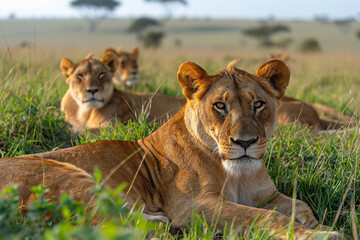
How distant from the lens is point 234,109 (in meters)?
3.00

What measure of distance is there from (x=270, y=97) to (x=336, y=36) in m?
65.8

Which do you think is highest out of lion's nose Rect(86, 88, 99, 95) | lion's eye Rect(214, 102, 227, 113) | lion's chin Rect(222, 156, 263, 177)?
lion's eye Rect(214, 102, 227, 113)

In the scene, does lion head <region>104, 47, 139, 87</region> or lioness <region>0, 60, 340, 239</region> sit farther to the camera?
lion head <region>104, 47, 139, 87</region>

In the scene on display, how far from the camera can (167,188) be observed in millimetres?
3201

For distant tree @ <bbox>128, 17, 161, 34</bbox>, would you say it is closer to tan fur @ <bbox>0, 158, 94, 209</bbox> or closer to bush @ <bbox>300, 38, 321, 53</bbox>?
bush @ <bbox>300, 38, 321, 53</bbox>

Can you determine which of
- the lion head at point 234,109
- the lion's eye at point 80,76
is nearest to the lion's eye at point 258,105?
the lion head at point 234,109

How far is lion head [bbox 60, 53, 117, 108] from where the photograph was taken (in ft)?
20.2

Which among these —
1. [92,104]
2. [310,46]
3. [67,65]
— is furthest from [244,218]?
[310,46]

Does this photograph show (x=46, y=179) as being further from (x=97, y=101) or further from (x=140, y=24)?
(x=140, y=24)

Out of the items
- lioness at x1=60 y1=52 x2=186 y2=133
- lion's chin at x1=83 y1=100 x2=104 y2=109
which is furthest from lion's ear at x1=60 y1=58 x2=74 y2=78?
lion's chin at x1=83 y1=100 x2=104 y2=109

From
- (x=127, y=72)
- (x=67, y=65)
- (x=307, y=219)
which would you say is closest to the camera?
(x=307, y=219)

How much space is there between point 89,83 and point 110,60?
75cm

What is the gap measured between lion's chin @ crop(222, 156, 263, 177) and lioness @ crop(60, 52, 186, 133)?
9.95 ft

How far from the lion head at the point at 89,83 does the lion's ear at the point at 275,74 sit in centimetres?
326
